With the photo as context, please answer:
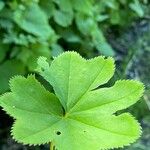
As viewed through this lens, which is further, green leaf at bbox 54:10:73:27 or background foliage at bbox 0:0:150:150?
green leaf at bbox 54:10:73:27

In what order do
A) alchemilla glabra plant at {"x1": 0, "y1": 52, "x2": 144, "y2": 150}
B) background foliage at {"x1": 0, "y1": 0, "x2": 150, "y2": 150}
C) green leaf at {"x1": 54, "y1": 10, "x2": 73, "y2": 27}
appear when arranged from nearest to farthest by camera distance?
1. alchemilla glabra plant at {"x1": 0, "y1": 52, "x2": 144, "y2": 150}
2. background foliage at {"x1": 0, "y1": 0, "x2": 150, "y2": 150}
3. green leaf at {"x1": 54, "y1": 10, "x2": 73, "y2": 27}

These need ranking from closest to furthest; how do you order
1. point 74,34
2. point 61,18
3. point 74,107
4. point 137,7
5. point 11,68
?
1. point 74,107
2. point 11,68
3. point 61,18
4. point 74,34
5. point 137,7

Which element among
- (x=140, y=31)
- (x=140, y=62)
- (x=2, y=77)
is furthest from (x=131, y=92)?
(x=140, y=31)

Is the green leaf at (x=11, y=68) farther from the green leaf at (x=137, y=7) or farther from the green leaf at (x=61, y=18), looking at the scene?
the green leaf at (x=137, y=7)

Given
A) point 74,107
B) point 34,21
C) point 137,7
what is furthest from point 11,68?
point 74,107

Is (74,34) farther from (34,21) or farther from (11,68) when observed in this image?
(11,68)

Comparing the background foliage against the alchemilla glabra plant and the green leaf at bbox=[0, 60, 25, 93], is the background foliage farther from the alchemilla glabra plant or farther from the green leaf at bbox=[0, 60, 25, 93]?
the alchemilla glabra plant

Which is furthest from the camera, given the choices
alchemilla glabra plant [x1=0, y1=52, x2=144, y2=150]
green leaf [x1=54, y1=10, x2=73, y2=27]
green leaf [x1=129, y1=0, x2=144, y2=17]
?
green leaf [x1=129, y1=0, x2=144, y2=17]

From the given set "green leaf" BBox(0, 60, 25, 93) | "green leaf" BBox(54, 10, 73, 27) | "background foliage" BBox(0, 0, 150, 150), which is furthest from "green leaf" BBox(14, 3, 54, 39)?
"green leaf" BBox(54, 10, 73, 27)
